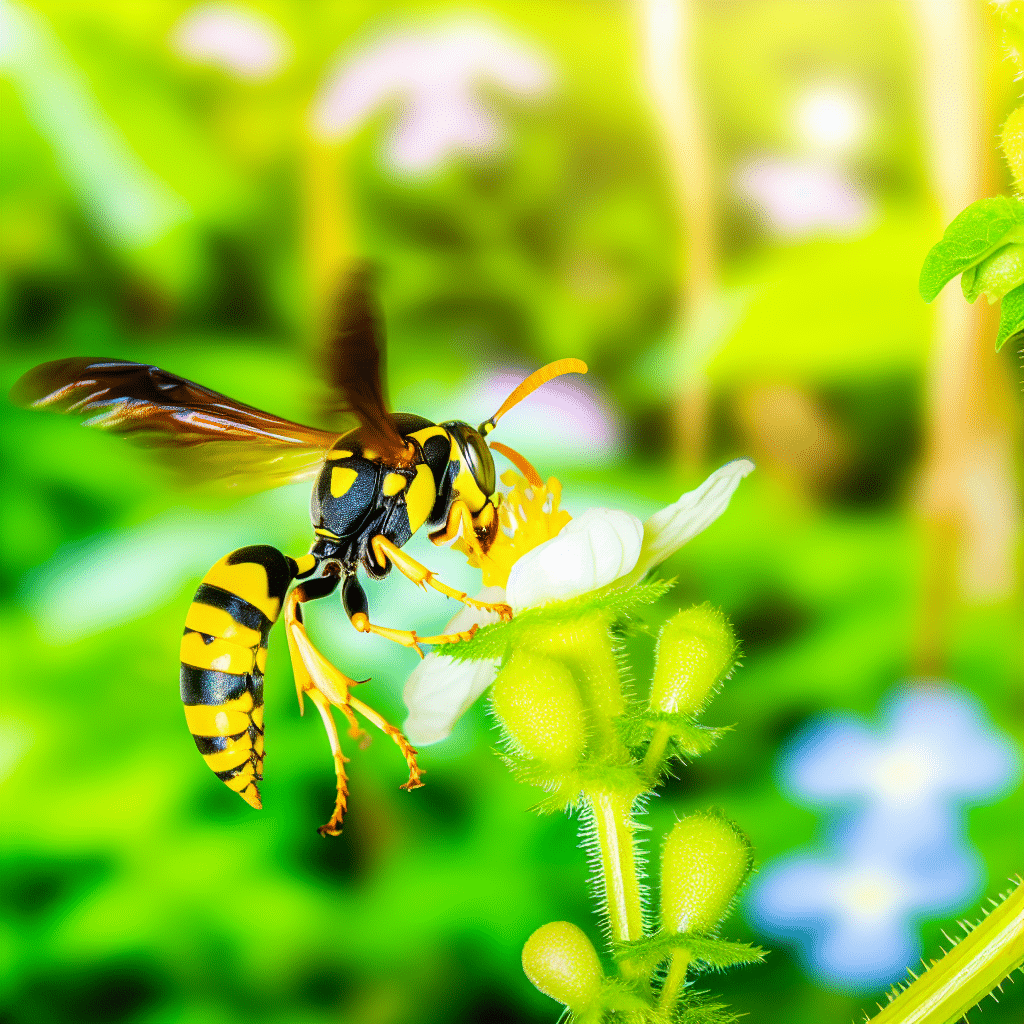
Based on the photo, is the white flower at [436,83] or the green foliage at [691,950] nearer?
the green foliage at [691,950]

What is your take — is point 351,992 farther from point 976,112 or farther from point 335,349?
point 976,112

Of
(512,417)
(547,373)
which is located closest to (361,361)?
(547,373)

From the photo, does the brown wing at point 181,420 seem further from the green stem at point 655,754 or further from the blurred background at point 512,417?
the blurred background at point 512,417

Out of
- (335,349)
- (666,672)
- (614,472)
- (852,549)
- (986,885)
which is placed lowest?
(986,885)

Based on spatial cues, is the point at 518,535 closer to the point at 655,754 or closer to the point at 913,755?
the point at 655,754

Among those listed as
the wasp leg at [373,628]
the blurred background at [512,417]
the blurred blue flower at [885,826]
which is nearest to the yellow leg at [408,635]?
the wasp leg at [373,628]

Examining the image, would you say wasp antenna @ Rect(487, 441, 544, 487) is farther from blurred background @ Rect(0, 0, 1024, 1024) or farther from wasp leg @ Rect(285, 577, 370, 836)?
blurred background @ Rect(0, 0, 1024, 1024)

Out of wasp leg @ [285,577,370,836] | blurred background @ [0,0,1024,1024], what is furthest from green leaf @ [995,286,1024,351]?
blurred background @ [0,0,1024,1024]

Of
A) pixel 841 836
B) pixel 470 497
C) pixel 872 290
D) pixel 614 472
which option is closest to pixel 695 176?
pixel 872 290
